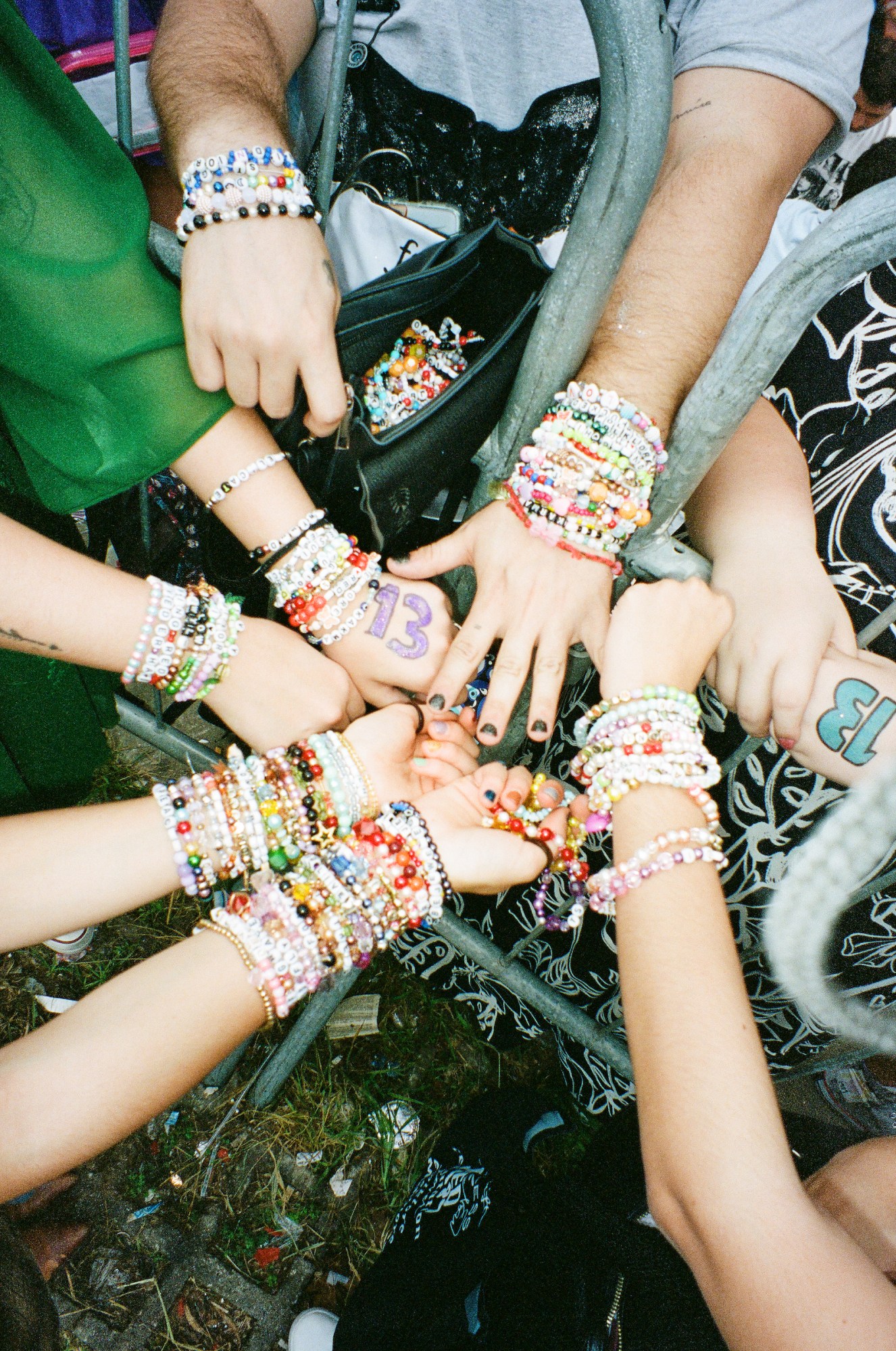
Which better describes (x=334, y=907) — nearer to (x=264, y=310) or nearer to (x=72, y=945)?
(x=264, y=310)

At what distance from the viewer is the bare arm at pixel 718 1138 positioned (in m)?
0.76

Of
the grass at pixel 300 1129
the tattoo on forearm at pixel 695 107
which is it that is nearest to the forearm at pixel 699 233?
the tattoo on forearm at pixel 695 107

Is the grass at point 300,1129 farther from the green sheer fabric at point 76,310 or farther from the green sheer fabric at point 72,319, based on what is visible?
the green sheer fabric at point 76,310

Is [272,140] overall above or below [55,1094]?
above

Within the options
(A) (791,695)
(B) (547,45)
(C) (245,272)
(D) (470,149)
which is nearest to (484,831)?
(A) (791,695)

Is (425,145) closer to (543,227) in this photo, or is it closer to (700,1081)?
(543,227)

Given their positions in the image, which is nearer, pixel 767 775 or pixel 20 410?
pixel 20 410

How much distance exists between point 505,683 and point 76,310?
2.85 feet

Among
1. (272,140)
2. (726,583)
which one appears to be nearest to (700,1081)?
(726,583)

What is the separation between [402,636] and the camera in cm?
133

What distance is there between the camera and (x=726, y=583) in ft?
4.12

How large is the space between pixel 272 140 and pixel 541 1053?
2497mm

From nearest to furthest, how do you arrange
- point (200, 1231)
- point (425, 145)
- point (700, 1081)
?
A: point (700, 1081), point (425, 145), point (200, 1231)

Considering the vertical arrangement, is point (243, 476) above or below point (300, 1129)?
above
